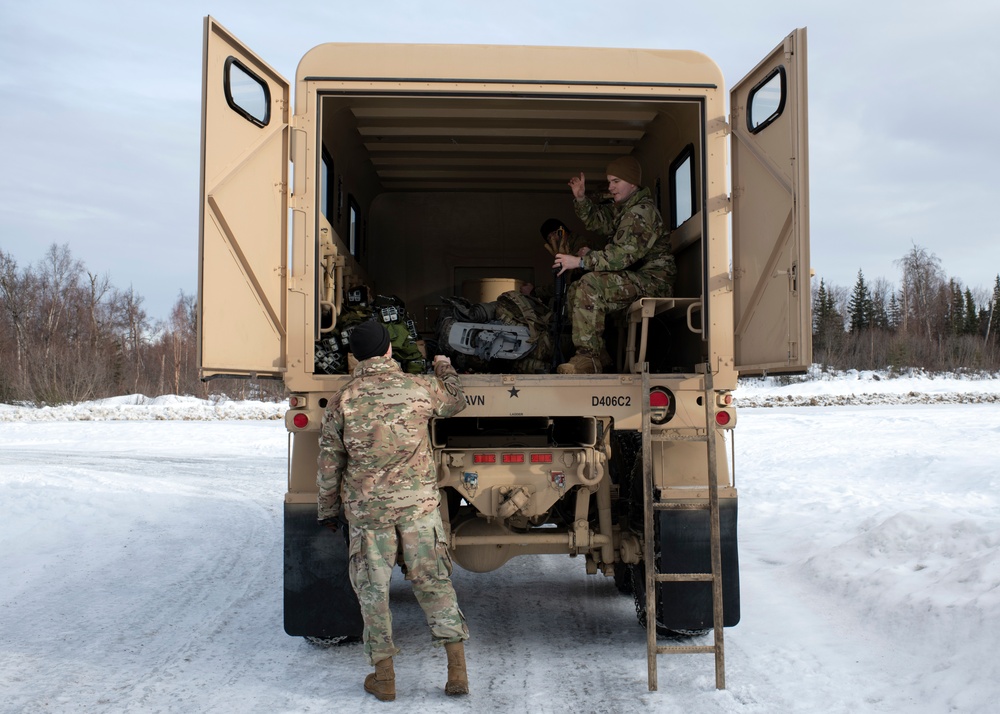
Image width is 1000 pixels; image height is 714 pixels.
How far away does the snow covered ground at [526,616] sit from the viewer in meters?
4.31

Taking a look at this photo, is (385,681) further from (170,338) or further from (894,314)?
(894,314)

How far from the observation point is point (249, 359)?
464 centimetres

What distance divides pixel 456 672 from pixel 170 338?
6019cm

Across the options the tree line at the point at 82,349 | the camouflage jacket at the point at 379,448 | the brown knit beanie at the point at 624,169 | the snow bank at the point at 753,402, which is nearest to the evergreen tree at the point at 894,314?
the snow bank at the point at 753,402

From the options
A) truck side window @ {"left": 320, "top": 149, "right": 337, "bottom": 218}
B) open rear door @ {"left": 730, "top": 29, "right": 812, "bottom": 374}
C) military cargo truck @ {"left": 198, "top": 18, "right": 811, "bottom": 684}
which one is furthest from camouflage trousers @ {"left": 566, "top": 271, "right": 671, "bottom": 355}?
truck side window @ {"left": 320, "top": 149, "right": 337, "bottom": 218}

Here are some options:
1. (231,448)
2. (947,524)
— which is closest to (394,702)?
(947,524)

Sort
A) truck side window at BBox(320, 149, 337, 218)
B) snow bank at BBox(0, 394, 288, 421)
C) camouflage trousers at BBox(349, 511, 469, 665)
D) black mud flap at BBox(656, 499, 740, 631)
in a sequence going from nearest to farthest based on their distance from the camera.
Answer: camouflage trousers at BBox(349, 511, 469, 665) → black mud flap at BBox(656, 499, 740, 631) → truck side window at BBox(320, 149, 337, 218) → snow bank at BBox(0, 394, 288, 421)

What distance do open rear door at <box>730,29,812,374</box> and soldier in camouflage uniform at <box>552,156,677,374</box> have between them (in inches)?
26.3

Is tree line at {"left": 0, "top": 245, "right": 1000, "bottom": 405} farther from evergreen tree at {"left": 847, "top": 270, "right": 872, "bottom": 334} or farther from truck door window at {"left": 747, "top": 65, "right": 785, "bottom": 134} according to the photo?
truck door window at {"left": 747, "top": 65, "right": 785, "bottom": 134}

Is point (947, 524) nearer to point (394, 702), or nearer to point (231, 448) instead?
point (394, 702)

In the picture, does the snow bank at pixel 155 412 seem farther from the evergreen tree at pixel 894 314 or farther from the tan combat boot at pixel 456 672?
the evergreen tree at pixel 894 314

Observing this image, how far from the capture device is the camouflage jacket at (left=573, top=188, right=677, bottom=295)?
557cm

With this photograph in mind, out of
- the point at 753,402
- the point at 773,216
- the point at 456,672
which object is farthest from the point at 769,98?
the point at 753,402

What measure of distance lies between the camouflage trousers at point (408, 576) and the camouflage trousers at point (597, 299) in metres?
1.70
